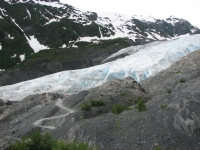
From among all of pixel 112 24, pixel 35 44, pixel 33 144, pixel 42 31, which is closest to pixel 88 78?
pixel 33 144

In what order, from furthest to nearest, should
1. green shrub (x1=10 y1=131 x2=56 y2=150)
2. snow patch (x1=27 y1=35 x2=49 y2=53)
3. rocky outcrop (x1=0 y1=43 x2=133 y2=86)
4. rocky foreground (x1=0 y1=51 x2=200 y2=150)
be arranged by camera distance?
1. snow patch (x1=27 y1=35 x2=49 y2=53)
2. rocky outcrop (x1=0 y1=43 x2=133 y2=86)
3. rocky foreground (x1=0 y1=51 x2=200 y2=150)
4. green shrub (x1=10 y1=131 x2=56 y2=150)

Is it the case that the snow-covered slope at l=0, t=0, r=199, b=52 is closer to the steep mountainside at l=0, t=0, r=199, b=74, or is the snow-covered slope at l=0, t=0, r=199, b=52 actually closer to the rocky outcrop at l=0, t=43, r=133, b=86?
the steep mountainside at l=0, t=0, r=199, b=74

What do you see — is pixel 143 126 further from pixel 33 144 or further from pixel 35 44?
pixel 35 44

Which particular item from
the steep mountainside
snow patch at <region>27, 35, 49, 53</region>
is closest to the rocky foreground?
the steep mountainside

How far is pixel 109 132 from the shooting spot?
1042 centimetres

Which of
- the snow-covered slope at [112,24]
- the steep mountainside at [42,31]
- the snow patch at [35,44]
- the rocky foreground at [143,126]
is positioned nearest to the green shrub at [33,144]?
the rocky foreground at [143,126]

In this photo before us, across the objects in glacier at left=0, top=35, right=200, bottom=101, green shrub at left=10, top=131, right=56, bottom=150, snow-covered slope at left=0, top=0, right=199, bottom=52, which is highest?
green shrub at left=10, top=131, right=56, bottom=150

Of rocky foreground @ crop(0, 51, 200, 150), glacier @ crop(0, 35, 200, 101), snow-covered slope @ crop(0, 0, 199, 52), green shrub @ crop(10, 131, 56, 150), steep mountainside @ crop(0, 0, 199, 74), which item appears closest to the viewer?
green shrub @ crop(10, 131, 56, 150)

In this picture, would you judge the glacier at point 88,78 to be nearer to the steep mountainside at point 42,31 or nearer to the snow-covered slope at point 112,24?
the steep mountainside at point 42,31

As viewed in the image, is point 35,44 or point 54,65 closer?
point 54,65

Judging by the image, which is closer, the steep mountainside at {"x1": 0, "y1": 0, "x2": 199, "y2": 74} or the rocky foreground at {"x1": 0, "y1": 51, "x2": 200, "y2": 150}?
the rocky foreground at {"x1": 0, "y1": 51, "x2": 200, "y2": 150}

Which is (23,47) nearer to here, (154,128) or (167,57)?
(167,57)

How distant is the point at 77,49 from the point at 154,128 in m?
68.5

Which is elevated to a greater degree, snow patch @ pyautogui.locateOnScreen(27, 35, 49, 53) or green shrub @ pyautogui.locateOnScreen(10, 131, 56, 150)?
green shrub @ pyautogui.locateOnScreen(10, 131, 56, 150)
